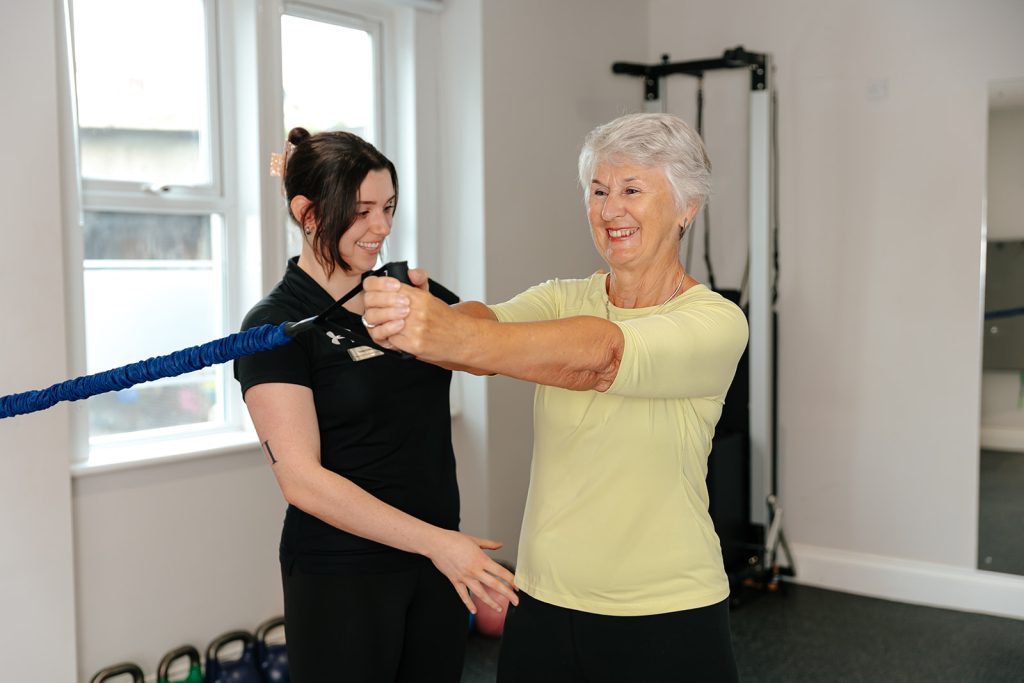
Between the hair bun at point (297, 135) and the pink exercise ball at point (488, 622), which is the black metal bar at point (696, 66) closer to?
the pink exercise ball at point (488, 622)

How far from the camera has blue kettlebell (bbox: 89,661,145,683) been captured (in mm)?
2672

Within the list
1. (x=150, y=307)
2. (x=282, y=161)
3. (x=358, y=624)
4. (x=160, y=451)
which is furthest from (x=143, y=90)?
(x=358, y=624)

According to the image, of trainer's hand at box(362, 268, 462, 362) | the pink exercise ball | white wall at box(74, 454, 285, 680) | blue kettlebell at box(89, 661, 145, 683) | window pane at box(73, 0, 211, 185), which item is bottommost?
the pink exercise ball

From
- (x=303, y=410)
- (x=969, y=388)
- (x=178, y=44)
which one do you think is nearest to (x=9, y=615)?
(x=303, y=410)

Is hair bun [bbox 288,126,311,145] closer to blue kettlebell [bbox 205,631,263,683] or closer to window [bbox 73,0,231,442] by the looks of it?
window [bbox 73,0,231,442]

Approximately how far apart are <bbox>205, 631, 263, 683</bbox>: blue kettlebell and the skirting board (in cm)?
245

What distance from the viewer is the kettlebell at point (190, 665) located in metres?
2.79

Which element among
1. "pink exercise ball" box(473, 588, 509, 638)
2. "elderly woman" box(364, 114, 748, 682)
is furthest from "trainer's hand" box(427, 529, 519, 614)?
"pink exercise ball" box(473, 588, 509, 638)

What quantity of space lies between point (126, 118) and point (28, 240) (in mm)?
660

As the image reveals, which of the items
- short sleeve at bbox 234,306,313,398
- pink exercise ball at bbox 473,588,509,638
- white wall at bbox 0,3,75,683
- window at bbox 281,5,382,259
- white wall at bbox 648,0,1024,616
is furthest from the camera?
white wall at bbox 648,0,1024,616

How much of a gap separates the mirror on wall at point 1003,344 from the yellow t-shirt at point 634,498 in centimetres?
283

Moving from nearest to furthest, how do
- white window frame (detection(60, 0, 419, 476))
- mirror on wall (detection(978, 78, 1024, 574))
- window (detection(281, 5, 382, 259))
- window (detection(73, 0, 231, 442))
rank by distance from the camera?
1. window (detection(73, 0, 231, 442))
2. white window frame (detection(60, 0, 419, 476))
3. window (detection(281, 5, 382, 259))
4. mirror on wall (detection(978, 78, 1024, 574))

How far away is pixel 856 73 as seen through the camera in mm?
4113

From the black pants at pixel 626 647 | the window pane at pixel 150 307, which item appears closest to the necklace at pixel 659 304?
the black pants at pixel 626 647
